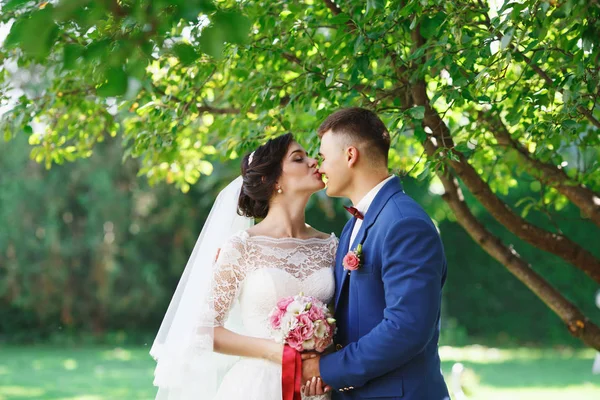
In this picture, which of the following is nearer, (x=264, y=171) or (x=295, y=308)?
(x=295, y=308)

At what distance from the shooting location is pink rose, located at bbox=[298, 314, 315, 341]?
120 inches

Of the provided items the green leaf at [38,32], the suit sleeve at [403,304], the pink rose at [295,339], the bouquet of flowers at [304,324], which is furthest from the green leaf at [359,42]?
→ the green leaf at [38,32]

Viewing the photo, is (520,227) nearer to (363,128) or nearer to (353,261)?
(363,128)

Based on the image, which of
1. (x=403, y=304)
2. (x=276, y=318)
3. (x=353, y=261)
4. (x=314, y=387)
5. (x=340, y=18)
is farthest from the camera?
(x=340, y=18)

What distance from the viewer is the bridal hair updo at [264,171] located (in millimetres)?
3742

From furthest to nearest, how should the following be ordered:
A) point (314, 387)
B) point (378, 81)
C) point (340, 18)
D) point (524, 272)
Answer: point (524, 272) < point (378, 81) < point (340, 18) < point (314, 387)

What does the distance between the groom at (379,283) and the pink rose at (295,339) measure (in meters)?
0.08

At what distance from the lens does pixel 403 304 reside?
2.78 meters

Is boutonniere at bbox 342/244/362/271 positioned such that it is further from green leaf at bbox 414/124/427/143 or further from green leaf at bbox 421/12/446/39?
green leaf at bbox 421/12/446/39

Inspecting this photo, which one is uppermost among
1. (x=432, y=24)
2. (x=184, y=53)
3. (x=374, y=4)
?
(x=432, y=24)

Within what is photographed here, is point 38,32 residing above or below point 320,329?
above

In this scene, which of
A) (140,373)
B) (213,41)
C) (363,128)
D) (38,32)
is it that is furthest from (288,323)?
(140,373)

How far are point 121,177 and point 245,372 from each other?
15460mm

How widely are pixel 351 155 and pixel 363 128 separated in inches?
4.8
